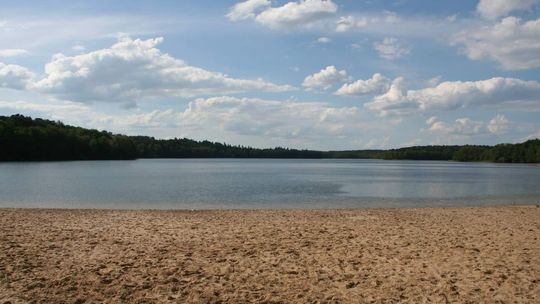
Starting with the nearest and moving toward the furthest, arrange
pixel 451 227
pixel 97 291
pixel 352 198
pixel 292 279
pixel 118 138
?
1. pixel 97 291
2. pixel 292 279
3. pixel 451 227
4. pixel 352 198
5. pixel 118 138

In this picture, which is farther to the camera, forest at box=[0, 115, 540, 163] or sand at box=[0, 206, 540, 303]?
forest at box=[0, 115, 540, 163]

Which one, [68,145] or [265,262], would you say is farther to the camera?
[68,145]

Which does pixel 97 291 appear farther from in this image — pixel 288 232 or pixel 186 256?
pixel 288 232

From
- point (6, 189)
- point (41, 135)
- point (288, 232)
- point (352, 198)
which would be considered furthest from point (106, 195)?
point (41, 135)

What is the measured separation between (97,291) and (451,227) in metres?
13.3

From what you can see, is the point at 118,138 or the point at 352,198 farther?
the point at 118,138

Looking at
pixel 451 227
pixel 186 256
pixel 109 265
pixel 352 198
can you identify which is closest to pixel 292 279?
pixel 186 256

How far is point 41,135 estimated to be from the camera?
370 feet

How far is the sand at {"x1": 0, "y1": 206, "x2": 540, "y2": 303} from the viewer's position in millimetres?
8906

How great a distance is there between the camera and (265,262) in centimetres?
1139

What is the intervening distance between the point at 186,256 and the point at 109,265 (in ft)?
6.17

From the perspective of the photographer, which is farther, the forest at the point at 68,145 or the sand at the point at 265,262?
the forest at the point at 68,145

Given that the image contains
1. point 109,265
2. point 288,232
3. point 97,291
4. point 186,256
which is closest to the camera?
point 97,291

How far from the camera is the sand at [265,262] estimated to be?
351 inches
